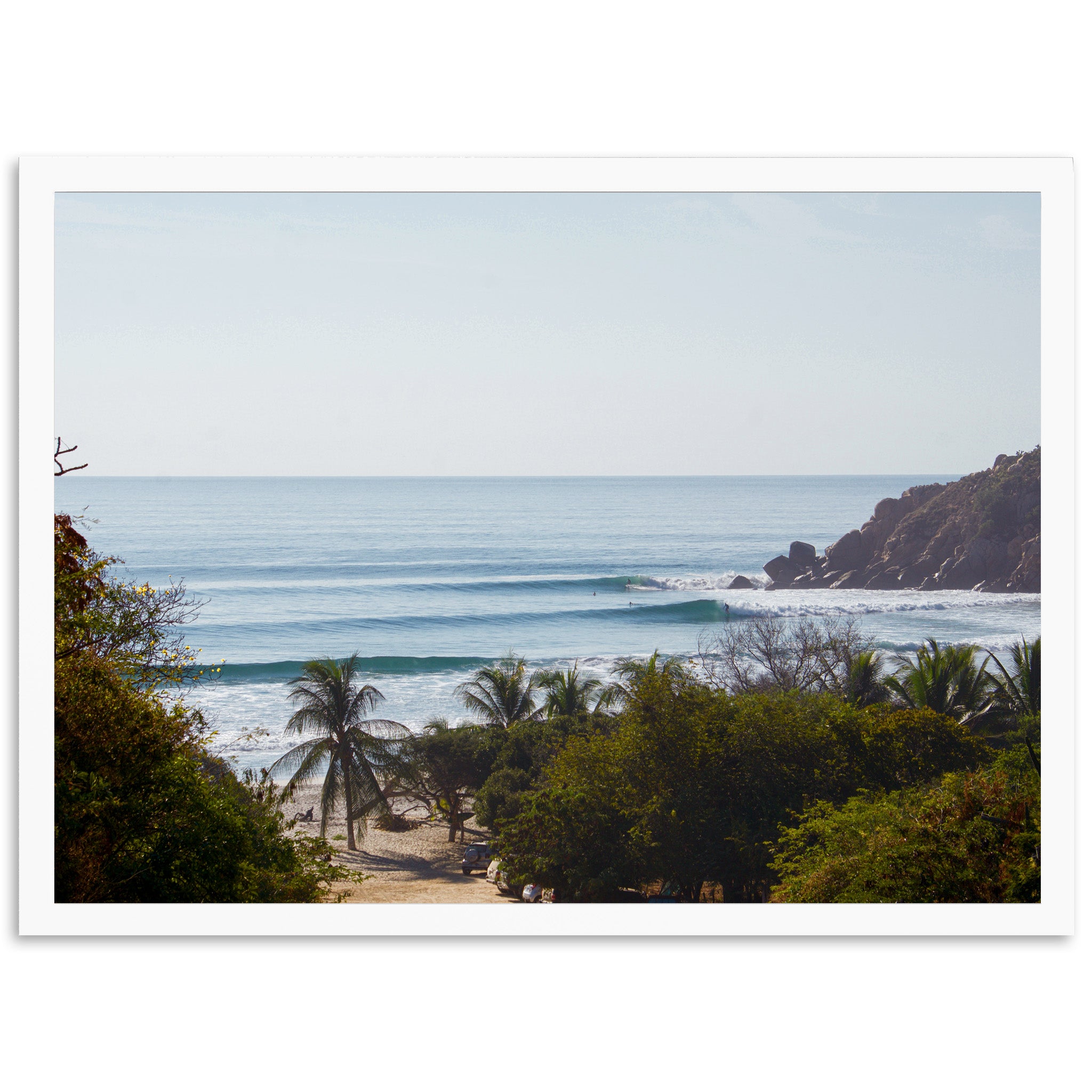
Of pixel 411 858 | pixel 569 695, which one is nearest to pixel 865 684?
pixel 569 695

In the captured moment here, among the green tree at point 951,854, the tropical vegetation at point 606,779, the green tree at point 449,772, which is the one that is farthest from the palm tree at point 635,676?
the green tree at point 951,854

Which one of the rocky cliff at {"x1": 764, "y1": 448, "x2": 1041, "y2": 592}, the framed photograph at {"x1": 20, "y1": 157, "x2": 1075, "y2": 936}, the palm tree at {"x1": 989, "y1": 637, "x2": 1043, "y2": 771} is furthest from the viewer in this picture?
the rocky cliff at {"x1": 764, "y1": 448, "x2": 1041, "y2": 592}

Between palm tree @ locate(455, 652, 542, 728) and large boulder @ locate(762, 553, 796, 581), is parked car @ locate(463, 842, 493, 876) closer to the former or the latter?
palm tree @ locate(455, 652, 542, 728)

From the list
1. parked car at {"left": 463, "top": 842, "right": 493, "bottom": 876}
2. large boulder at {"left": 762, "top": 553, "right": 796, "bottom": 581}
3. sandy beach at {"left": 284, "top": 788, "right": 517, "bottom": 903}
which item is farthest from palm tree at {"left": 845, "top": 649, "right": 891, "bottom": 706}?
large boulder at {"left": 762, "top": 553, "right": 796, "bottom": 581}
